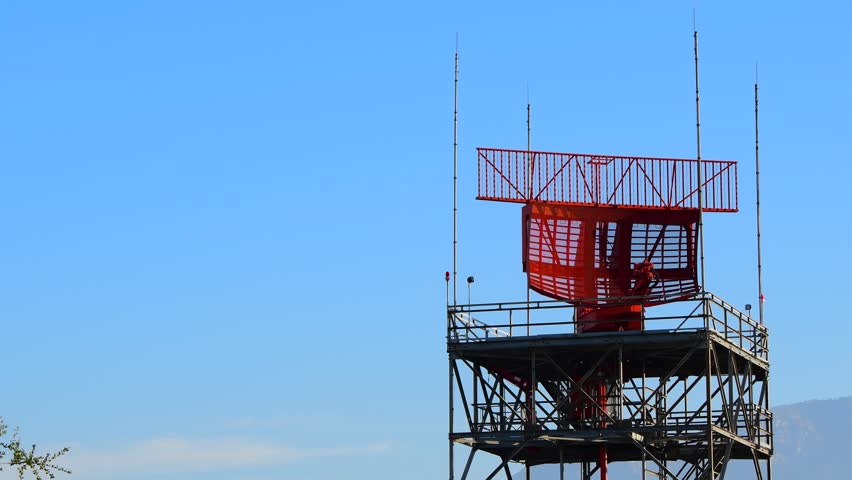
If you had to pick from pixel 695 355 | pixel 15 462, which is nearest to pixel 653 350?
pixel 695 355

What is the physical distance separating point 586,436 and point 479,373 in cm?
467

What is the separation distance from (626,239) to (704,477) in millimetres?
8858

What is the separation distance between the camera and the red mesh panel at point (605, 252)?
214 feet

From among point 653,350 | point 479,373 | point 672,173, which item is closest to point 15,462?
point 479,373

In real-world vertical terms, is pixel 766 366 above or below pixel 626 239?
below

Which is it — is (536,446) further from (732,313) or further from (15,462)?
(15,462)

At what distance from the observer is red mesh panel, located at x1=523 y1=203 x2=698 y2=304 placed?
65375mm

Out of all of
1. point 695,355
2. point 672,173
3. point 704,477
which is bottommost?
point 704,477

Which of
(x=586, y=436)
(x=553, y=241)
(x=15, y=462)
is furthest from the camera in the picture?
(x=553, y=241)

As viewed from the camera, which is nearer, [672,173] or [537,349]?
[537,349]

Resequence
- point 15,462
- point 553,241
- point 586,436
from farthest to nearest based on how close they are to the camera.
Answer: point 553,241 < point 586,436 < point 15,462

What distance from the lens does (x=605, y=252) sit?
6619 centimetres

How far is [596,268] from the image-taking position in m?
66.0

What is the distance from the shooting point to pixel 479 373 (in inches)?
2534
